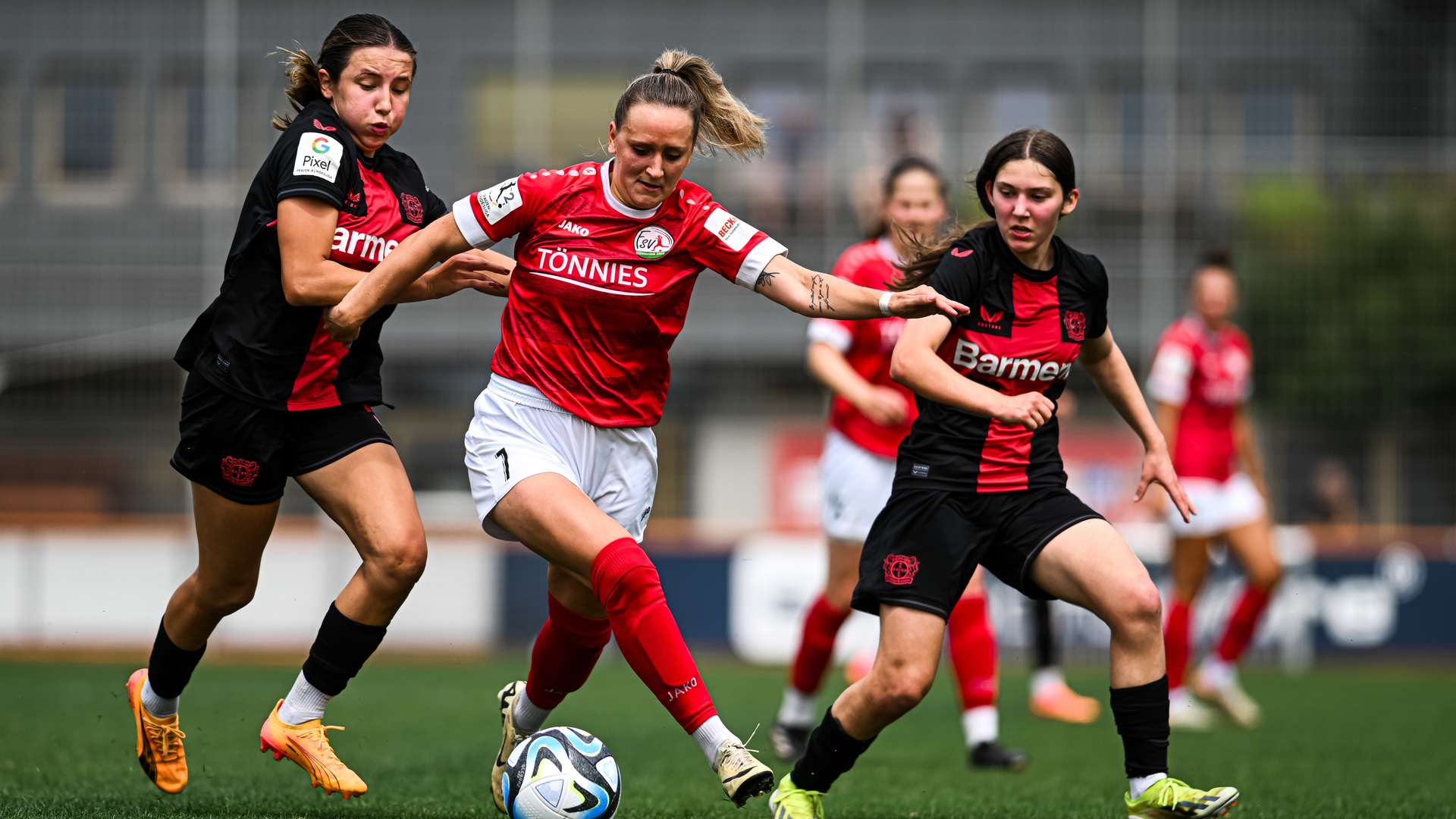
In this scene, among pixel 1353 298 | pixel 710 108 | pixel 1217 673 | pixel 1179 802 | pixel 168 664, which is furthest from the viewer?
pixel 1353 298

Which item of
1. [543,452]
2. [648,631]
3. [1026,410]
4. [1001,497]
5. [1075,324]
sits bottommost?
[648,631]

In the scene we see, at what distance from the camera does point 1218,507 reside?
951 centimetres

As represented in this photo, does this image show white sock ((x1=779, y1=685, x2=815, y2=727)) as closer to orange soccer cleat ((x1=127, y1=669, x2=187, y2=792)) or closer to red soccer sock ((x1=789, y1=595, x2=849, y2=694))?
red soccer sock ((x1=789, y1=595, x2=849, y2=694))

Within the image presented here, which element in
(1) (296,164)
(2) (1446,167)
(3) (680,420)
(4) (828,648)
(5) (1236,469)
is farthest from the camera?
(3) (680,420)

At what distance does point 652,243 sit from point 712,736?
1.48 metres

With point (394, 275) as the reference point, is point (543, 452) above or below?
below

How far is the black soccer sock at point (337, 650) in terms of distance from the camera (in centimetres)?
521

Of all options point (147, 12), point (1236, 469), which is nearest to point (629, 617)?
point (1236, 469)

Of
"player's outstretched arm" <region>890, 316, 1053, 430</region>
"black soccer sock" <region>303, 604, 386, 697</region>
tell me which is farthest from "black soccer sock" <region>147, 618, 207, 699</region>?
"player's outstretched arm" <region>890, 316, 1053, 430</region>

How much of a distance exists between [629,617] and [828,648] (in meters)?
2.91

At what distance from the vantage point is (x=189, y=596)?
5457 millimetres

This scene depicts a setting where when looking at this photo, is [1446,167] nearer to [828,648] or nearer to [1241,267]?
[1241,267]

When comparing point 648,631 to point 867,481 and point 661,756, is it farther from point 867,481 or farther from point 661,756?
point 661,756

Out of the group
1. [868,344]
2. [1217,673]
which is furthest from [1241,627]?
[868,344]
